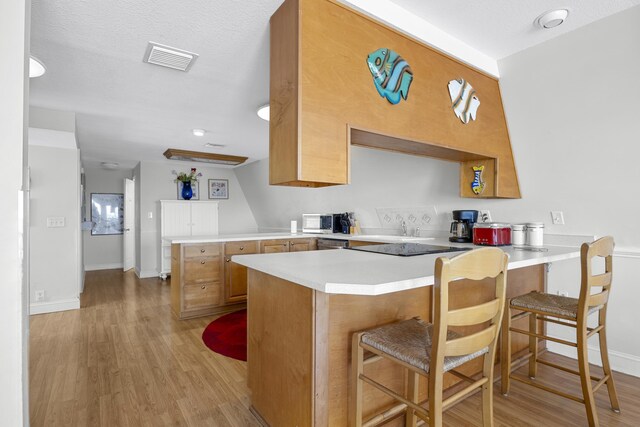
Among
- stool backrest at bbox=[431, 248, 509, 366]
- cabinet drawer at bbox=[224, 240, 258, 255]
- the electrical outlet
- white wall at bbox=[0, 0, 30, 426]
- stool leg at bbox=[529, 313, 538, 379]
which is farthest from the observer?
cabinet drawer at bbox=[224, 240, 258, 255]

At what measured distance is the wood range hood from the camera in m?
1.58

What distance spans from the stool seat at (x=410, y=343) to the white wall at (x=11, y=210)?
118cm

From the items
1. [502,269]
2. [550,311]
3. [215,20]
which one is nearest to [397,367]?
[502,269]

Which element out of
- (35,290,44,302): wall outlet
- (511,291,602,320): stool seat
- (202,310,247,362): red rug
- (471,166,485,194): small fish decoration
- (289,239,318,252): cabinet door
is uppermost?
(471,166,485,194): small fish decoration

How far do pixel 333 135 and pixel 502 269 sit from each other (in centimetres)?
98

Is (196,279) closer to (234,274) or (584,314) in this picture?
(234,274)

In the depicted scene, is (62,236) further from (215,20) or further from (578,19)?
(578,19)

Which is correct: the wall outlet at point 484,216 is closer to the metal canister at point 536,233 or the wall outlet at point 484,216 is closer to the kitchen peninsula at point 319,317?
the metal canister at point 536,233

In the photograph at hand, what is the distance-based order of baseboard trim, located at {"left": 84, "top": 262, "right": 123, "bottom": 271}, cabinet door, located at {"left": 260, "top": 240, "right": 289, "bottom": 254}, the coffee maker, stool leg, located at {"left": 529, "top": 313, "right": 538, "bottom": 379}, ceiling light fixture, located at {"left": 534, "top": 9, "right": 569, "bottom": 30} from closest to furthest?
ceiling light fixture, located at {"left": 534, "top": 9, "right": 569, "bottom": 30}
stool leg, located at {"left": 529, "top": 313, "right": 538, "bottom": 379}
the coffee maker
cabinet door, located at {"left": 260, "top": 240, "right": 289, "bottom": 254}
baseboard trim, located at {"left": 84, "top": 262, "right": 123, "bottom": 271}

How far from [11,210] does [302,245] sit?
3.54 metres

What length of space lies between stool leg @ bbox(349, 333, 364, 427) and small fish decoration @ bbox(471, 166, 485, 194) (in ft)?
6.53

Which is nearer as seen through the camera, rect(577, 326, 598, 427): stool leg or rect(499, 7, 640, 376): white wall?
rect(577, 326, 598, 427): stool leg

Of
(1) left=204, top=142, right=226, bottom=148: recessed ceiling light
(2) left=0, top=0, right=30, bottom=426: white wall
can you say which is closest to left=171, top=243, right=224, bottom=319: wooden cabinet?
(1) left=204, top=142, right=226, bottom=148: recessed ceiling light

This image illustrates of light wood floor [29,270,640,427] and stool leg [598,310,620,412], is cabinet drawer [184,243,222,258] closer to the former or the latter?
light wood floor [29,270,640,427]
